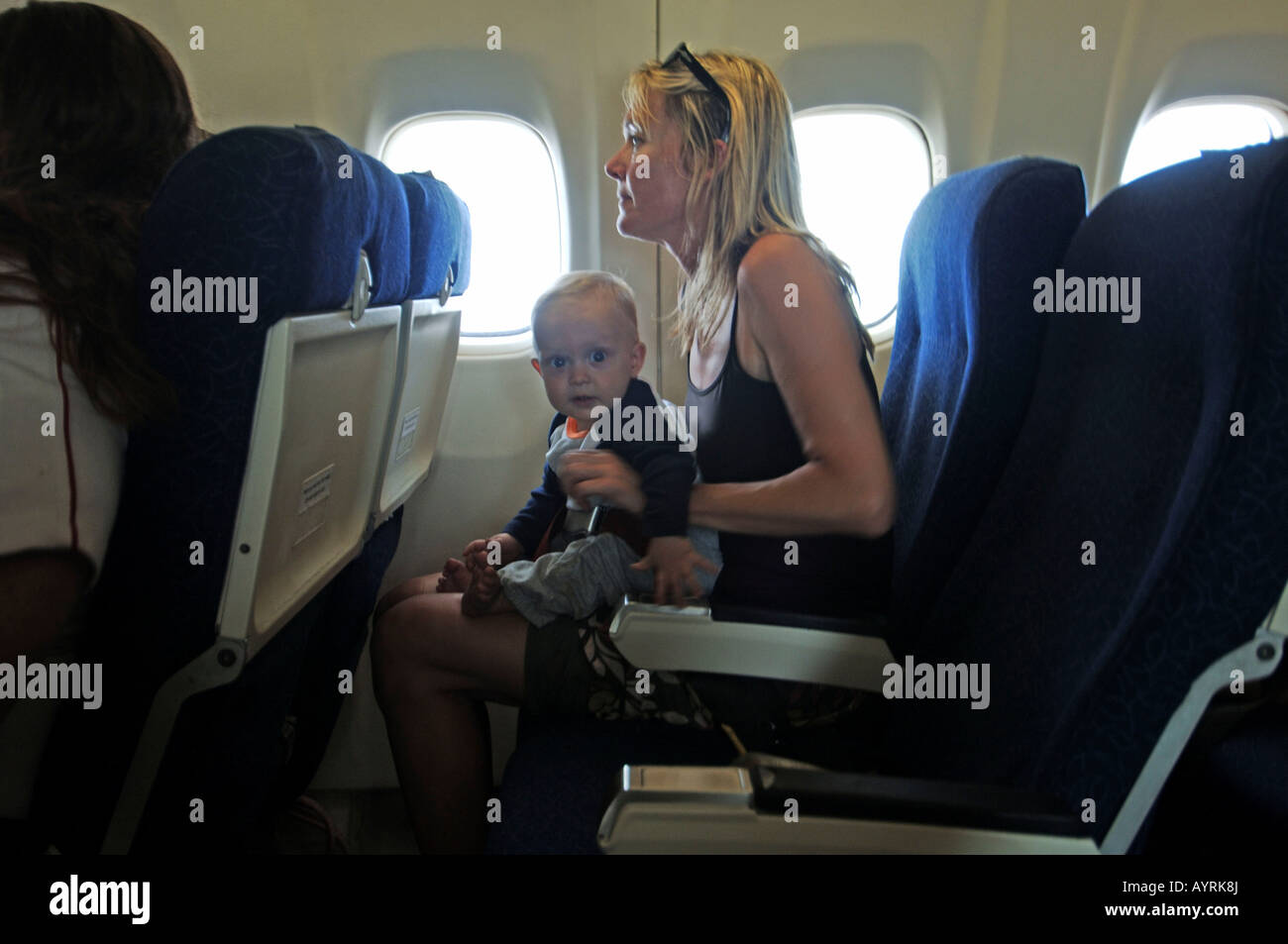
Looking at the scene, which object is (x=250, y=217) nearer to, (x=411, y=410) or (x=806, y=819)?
(x=806, y=819)

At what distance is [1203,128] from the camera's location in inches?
92.1

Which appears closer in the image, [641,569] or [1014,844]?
[1014,844]

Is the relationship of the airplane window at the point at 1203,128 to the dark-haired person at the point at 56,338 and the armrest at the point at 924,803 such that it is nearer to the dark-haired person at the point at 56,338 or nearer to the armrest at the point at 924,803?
the armrest at the point at 924,803

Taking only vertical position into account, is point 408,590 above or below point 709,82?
below

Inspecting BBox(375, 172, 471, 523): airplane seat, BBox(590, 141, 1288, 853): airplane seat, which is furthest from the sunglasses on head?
BBox(590, 141, 1288, 853): airplane seat

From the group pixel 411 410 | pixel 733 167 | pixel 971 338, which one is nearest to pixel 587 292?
pixel 733 167

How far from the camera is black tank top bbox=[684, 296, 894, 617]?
134 centimetres

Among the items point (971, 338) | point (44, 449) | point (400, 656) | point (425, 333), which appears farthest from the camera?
point (425, 333)

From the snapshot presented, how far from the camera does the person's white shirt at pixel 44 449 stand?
82 centimetres

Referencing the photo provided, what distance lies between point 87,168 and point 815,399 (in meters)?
→ 0.91

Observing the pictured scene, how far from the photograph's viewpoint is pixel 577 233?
7.13ft

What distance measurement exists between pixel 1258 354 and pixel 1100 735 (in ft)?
1.25

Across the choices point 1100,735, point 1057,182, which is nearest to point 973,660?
point 1100,735
